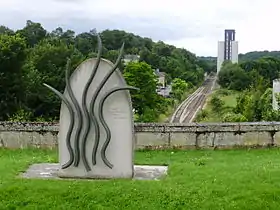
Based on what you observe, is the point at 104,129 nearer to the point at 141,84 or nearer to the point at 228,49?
the point at 141,84

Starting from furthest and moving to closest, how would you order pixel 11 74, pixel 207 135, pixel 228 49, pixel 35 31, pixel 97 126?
pixel 228 49 → pixel 35 31 → pixel 11 74 → pixel 207 135 → pixel 97 126

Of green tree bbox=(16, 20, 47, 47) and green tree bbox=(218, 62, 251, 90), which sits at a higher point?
green tree bbox=(16, 20, 47, 47)

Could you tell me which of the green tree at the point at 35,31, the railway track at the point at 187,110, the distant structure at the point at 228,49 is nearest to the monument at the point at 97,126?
the railway track at the point at 187,110

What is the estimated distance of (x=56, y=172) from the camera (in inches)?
360

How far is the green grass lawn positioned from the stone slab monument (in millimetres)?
620

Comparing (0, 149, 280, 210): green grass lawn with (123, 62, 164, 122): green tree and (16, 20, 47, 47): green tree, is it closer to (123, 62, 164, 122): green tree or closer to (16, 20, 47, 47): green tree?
(123, 62, 164, 122): green tree

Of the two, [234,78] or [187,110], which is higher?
[234,78]

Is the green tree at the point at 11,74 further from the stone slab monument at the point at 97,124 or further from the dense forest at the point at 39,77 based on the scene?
the stone slab monument at the point at 97,124

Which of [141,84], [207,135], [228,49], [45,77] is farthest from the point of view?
[228,49]

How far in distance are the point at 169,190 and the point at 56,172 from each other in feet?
7.96

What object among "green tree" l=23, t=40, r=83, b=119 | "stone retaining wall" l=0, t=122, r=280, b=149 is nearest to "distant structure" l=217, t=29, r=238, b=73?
"green tree" l=23, t=40, r=83, b=119

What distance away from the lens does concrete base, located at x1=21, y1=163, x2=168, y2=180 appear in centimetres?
879

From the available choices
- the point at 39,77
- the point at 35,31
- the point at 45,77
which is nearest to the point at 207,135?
the point at 39,77

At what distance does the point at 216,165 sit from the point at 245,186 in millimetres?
1675
